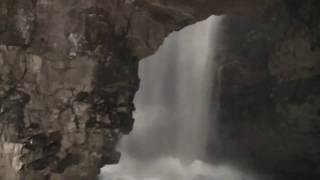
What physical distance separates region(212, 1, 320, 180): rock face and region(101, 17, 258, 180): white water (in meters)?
0.64

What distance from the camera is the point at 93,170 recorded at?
1119 centimetres

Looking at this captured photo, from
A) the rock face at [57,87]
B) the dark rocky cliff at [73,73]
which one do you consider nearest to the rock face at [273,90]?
the dark rocky cliff at [73,73]

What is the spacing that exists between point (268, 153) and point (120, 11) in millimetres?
7703

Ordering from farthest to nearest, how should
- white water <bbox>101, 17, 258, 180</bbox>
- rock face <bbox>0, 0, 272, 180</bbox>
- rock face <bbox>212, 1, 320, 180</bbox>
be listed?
1. white water <bbox>101, 17, 258, 180</bbox>
2. rock face <bbox>212, 1, 320, 180</bbox>
3. rock face <bbox>0, 0, 272, 180</bbox>

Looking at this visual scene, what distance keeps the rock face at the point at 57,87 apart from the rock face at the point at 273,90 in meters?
4.94

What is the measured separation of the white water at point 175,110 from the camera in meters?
17.9

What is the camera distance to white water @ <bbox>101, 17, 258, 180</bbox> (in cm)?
1789

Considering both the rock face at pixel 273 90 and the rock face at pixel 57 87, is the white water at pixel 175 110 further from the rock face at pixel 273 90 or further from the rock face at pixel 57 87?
the rock face at pixel 57 87

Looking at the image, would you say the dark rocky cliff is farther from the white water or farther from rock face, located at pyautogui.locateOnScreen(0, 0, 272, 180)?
the white water

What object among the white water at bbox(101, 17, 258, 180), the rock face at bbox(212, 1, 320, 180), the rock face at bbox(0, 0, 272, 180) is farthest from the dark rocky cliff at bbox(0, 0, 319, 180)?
the white water at bbox(101, 17, 258, 180)

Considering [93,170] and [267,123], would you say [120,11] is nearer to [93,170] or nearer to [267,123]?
[93,170]

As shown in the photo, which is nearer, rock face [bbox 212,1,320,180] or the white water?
rock face [bbox 212,1,320,180]

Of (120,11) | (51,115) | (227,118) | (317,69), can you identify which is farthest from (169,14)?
(227,118)

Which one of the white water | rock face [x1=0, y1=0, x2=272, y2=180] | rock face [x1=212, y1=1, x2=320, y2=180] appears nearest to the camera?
rock face [x1=0, y1=0, x2=272, y2=180]
